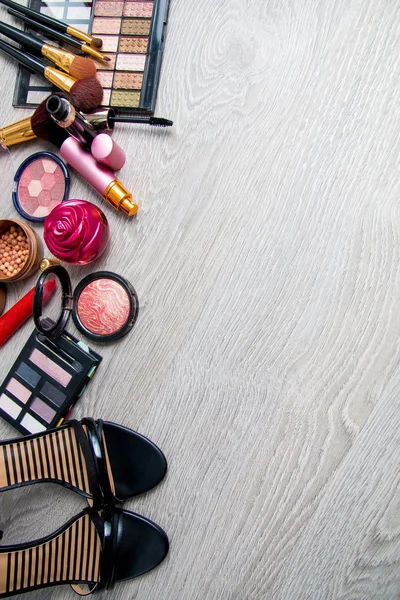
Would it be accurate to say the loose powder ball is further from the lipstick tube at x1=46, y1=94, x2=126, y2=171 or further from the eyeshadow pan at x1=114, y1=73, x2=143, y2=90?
the eyeshadow pan at x1=114, y1=73, x2=143, y2=90

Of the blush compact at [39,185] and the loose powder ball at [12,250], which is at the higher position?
the blush compact at [39,185]

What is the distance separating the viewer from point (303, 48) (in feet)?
2.75

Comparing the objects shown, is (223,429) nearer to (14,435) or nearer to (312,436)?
(312,436)

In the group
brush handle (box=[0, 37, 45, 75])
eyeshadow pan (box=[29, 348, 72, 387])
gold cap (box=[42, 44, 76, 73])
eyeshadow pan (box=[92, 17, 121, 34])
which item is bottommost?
eyeshadow pan (box=[29, 348, 72, 387])

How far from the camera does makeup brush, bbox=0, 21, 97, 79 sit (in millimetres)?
858

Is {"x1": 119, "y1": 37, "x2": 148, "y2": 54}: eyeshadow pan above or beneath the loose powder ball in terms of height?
above

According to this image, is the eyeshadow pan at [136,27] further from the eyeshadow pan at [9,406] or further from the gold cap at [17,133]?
the eyeshadow pan at [9,406]

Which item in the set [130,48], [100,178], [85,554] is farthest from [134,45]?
[85,554]

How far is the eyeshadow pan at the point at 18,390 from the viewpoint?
870mm

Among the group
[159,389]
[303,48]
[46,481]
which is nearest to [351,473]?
[159,389]

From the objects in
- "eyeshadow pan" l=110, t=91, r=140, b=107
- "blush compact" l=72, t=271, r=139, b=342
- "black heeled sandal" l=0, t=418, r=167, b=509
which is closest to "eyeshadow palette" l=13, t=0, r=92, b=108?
"eyeshadow pan" l=110, t=91, r=140, b=107

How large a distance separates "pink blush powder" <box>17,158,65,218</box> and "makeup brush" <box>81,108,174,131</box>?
0.32 ft

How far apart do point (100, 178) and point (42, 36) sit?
289 mm

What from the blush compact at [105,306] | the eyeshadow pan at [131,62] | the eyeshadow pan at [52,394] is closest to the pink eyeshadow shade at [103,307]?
the blush compact at [105,306]
